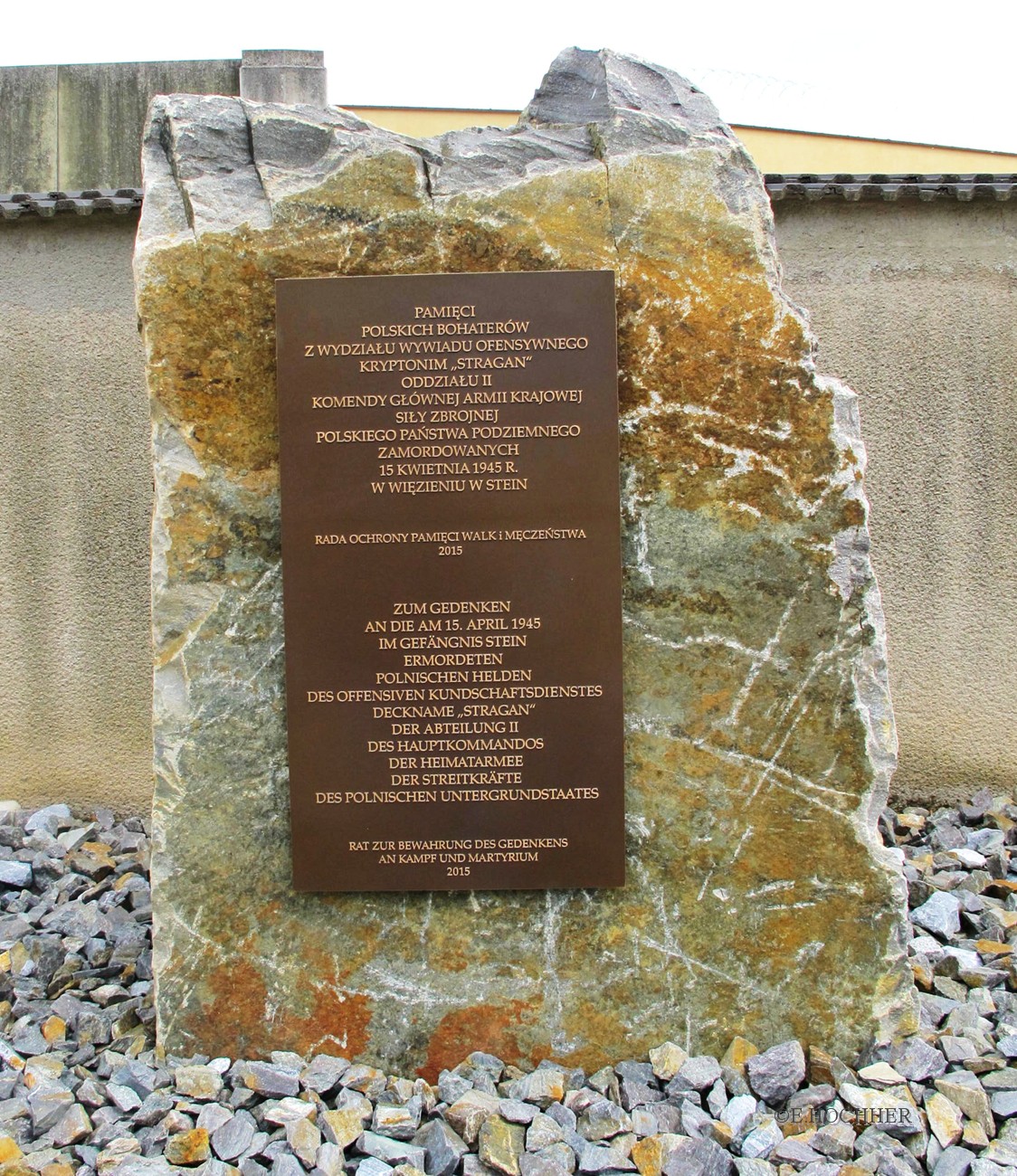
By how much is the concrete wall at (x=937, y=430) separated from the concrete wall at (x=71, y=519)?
3.28 metres

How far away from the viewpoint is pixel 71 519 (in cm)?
480

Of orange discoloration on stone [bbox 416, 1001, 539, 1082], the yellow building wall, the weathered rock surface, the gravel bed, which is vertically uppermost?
the yellow building wall

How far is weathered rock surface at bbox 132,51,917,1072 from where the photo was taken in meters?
2.72

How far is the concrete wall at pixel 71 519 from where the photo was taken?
4.80 meters

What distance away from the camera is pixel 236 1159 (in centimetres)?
244

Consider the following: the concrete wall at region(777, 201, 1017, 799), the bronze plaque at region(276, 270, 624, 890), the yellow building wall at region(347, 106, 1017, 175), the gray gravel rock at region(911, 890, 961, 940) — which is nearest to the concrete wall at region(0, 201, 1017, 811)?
the concrete wall at region(777, 201, 1017, 799)

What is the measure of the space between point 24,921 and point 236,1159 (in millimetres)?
1717

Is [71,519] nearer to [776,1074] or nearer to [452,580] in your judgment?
[452,580]

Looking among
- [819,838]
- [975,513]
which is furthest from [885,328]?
[819,838]

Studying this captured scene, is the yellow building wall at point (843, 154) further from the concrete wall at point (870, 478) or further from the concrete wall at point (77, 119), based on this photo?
the concrete wall at point (870, 478)

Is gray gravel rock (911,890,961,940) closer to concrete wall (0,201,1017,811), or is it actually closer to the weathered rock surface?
the weathered rock surface

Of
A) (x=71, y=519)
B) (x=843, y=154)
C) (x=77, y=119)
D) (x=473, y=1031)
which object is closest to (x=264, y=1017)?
(x=473, y=1031)

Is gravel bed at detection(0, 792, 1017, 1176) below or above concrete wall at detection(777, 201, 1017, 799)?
below

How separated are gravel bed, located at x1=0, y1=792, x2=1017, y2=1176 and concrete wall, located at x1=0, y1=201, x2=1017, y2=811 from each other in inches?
73.9
